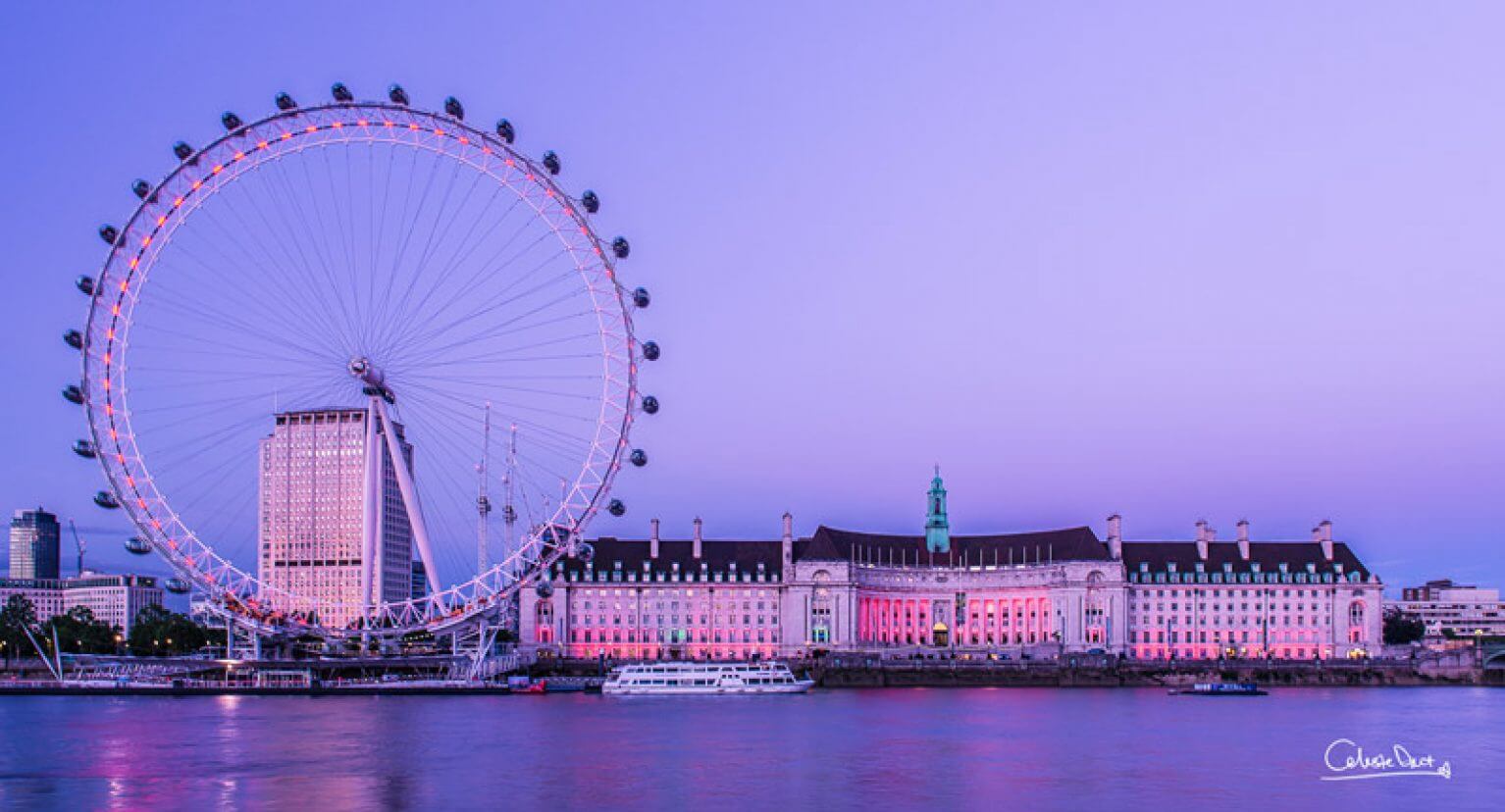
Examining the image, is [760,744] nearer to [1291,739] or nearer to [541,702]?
[1291,739]

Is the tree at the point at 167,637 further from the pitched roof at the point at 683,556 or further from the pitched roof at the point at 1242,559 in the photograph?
the pitched roof at the point at 1242,559

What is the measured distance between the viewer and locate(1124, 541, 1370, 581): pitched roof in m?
149

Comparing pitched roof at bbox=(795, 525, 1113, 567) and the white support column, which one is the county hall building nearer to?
pitched roof at bbox=(795, 525, 1113, 567)

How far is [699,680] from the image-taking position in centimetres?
10856

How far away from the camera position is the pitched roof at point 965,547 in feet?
491

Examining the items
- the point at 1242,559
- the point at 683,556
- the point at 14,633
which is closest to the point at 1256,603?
the point at 1242,559

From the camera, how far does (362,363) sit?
69.2 metres

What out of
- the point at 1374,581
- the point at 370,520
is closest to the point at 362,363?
the point at 370,520

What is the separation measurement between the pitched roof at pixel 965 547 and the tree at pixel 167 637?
57.2 m

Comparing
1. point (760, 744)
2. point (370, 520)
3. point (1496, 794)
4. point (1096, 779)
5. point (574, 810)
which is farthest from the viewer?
point (370, 520)

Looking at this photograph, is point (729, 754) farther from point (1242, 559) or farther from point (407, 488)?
point (1242, 559)

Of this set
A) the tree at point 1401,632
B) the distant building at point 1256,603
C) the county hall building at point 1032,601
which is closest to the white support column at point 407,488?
the county hall building at point 1032,601

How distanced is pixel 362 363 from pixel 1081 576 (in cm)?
9399

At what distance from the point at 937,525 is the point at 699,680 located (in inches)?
2323
